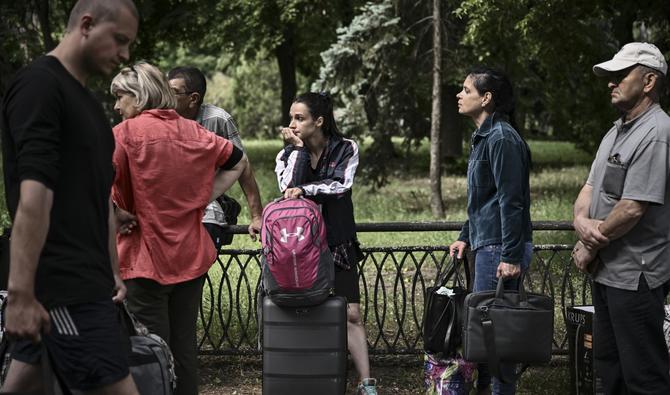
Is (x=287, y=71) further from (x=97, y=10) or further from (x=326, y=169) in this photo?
(x=97, y=10)

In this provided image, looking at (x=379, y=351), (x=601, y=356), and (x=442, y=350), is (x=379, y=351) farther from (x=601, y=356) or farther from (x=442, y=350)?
(x=601, y=356)

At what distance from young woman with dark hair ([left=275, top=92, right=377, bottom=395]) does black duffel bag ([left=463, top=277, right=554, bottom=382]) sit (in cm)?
86

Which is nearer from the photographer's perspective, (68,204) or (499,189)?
(68,204)

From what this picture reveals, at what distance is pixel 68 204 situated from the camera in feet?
12.3

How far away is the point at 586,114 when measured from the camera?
88.0ft

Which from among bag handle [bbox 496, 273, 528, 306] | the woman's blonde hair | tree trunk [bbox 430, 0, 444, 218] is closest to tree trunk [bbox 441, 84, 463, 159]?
tree trunk [bbox 430, 0, 444, 218]

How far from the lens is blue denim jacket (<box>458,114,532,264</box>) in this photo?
226 inches

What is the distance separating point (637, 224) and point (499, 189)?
878 mm

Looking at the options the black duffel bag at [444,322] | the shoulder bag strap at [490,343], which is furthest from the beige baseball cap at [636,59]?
the black duffel bag at [444,322]

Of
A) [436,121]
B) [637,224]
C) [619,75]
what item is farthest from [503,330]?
[436,121]

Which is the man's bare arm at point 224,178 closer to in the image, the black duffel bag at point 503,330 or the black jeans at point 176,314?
the black jeans at point 176,314

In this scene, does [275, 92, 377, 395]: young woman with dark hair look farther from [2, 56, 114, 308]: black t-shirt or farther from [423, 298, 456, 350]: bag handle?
[2, 56, 114, 308]: black t-shirt

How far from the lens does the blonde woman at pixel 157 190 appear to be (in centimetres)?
516

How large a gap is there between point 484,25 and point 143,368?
14.1m
